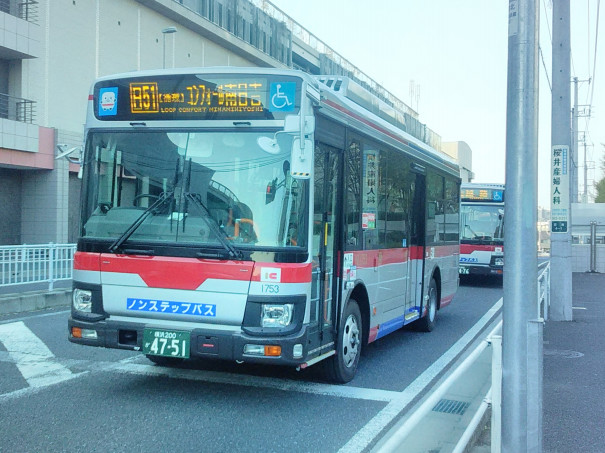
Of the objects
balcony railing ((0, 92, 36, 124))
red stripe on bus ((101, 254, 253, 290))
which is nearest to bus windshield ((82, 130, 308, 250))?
red stripe on bus ((101, 254, 253, 290))

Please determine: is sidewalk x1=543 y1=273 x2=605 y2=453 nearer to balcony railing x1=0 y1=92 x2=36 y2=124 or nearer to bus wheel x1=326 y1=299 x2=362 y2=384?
bus wheel x1=326 y1=299 x2=362 y2=384

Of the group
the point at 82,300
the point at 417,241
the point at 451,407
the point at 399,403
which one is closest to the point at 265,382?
the point at 399,403

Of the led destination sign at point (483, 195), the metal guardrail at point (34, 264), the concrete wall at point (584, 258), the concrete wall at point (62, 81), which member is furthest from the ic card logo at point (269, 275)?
the concrete wall at point (584, 258)

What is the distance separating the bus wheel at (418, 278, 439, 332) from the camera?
37.4 ft

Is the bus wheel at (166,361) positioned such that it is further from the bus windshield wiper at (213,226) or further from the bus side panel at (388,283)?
the bus windshield wiper at (213,226)

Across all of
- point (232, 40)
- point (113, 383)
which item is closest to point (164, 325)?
point (113, 383)

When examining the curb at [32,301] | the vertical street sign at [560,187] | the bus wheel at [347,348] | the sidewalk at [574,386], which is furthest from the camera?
the vertical street sign at [560,187]

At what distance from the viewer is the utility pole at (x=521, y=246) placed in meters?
4.08

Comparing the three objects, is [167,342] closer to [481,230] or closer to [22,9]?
[481,230]

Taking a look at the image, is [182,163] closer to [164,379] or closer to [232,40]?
[164,379]

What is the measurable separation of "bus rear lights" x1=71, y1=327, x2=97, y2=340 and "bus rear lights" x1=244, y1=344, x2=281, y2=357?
153 centimetres

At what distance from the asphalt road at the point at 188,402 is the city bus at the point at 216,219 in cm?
54

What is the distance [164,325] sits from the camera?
611 centimetres

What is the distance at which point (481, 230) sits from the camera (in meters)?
21.0
